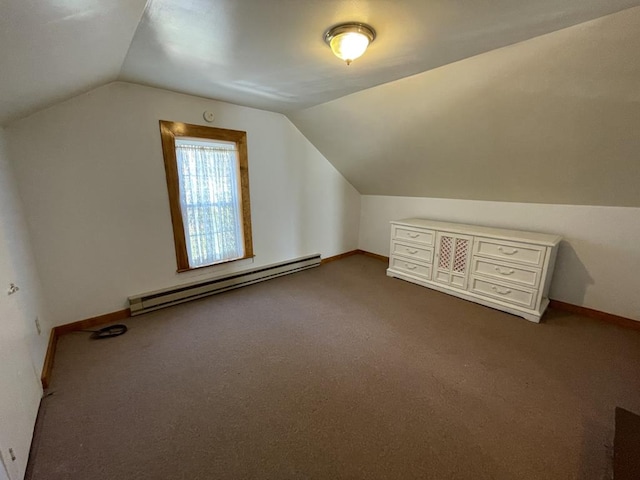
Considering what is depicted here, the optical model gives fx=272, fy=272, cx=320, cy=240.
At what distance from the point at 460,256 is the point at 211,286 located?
288 centimetres

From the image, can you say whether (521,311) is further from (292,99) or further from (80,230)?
(80,230)

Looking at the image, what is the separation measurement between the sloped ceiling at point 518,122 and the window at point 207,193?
3.42ft

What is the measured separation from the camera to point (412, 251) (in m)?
3.55

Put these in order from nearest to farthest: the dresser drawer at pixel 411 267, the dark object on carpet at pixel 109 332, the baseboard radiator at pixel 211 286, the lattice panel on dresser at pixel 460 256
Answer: the dark object on carpet at pixel 109 332
the baseboard radiator at pixel 211 286
the lattice panel on dresser at pixel 460 256
the dresser drawer at pixel 411 267

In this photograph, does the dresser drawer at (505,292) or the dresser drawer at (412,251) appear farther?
the dresser drawer at (412,251)

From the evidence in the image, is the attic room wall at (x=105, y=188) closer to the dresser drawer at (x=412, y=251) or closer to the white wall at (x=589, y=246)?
the dresser drawer at (x=412, y=251)

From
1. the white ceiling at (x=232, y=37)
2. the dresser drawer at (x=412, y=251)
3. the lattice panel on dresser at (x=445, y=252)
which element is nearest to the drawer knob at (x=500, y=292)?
the lattice panel on dresser at (x=445, y=252)

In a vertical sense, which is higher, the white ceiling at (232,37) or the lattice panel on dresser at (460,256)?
the white ceiling at (232,37)

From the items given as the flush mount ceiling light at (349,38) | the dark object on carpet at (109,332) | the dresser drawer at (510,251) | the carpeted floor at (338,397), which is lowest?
the carpeted floor at (338,397)

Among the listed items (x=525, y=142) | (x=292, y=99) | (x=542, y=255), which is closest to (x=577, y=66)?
(x=525, y=142)

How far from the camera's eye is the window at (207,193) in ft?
9.14

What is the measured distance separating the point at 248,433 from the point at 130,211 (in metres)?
2.22

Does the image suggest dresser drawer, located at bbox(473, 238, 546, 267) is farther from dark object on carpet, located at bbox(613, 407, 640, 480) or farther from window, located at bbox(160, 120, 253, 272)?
window, located at bbox(160, 120, 253, 272)

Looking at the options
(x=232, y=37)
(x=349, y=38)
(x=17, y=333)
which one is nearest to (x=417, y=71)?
(x=349, y=38)
